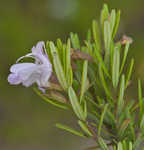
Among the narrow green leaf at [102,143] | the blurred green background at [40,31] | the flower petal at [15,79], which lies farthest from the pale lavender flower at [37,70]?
the blurred green background at [40,31]

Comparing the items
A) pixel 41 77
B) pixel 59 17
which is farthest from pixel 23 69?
pixel 59 17

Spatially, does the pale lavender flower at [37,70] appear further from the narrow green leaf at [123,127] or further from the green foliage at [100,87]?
the narrow green leaf at [123,127]

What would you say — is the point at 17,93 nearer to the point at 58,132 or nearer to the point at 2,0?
the point at 58,132

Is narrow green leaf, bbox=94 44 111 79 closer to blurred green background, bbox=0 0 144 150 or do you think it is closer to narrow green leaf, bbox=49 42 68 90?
narrow green leaf, bbox=49 42 68 90

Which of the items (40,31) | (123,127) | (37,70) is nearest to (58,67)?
(37,70)

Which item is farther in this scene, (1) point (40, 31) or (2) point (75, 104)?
(1) point (40, 31)

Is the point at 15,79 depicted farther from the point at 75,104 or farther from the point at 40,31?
the point at 40,31
